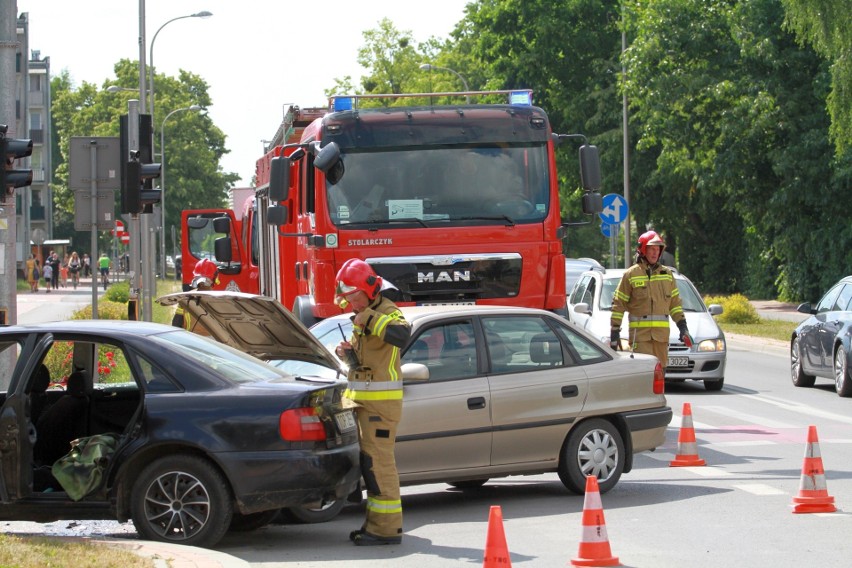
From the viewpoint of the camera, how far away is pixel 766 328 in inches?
1299

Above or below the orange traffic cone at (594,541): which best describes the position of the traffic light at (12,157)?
above

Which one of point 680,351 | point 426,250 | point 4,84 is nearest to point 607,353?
point 426,250

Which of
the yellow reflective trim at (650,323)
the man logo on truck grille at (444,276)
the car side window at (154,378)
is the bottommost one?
the car side window at (154,378)

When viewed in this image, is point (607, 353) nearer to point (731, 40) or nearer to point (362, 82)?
point (731, 40)

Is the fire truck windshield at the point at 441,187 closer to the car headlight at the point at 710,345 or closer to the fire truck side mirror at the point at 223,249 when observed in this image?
the car headlight at the point at 710,345

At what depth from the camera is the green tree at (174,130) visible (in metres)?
89.4

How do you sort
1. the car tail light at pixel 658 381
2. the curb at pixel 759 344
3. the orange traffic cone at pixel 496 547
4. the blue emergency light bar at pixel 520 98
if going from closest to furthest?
the orange traffic cone at pixel 496 547 → the car tail light at pixel 658 381 → the blue emergency light bar at pixel 520 98 → the curb at pixel 759 344

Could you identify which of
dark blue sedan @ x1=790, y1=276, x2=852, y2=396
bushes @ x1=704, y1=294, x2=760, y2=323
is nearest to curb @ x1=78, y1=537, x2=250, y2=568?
dark blue sedan @ x1=790, y1=276, x2=852, y2=396

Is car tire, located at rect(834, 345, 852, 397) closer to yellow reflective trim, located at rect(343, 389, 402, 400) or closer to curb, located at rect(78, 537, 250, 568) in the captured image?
yellow reflective trim, located at rect(343, 389, 402, 400)

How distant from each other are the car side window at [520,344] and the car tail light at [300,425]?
2231mm

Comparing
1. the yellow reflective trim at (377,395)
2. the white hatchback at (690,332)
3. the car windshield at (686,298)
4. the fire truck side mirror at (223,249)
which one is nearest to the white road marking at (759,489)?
the yellow reflective trim at (377,395)

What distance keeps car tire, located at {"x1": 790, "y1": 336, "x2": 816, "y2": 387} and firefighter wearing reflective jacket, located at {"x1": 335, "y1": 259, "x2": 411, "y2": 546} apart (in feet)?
40.5

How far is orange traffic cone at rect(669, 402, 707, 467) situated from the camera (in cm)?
1237

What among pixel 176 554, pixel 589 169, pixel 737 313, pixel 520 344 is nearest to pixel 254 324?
pixel 520 344
